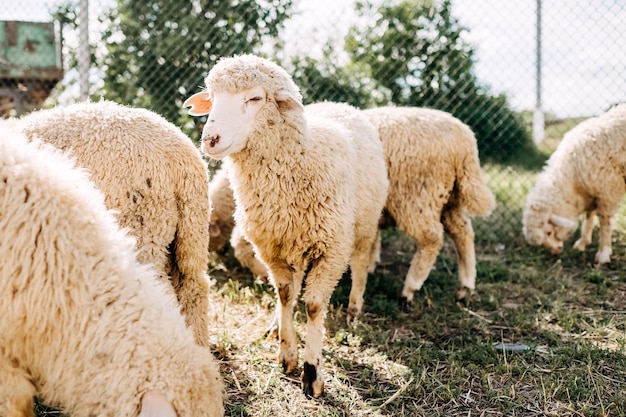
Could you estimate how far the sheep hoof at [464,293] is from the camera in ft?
16.2

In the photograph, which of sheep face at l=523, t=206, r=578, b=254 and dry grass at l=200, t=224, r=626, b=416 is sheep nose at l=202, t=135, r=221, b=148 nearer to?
dry grass at l=200, t=224, r=626, b=416

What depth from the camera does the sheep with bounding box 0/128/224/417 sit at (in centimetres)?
208

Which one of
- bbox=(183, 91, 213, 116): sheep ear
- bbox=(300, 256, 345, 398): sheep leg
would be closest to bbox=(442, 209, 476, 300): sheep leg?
bbox=(300, 256, 345, 398): sheep leg

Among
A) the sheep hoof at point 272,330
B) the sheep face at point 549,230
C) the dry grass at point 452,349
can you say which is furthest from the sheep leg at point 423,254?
the sheep face at point 549,230

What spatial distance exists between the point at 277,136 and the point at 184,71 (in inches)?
153

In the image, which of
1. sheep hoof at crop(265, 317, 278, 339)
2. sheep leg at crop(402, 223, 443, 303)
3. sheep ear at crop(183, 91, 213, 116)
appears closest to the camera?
sheep ear at crop(183, 91, 213, 116)

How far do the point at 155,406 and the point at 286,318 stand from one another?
1732 millimetres

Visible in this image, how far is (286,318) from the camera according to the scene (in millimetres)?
3686

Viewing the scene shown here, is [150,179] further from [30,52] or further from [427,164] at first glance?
[30,52]

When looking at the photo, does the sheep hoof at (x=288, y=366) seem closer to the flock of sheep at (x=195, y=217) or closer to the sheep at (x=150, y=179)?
the flock of sheep at (x=195, y=217)

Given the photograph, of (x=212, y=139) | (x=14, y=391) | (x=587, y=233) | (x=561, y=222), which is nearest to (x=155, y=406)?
(x=14, y=391)

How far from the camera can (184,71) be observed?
22.7ft

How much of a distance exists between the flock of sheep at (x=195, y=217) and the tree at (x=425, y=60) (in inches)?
52.6

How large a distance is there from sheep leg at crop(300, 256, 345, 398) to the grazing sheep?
4.75 ft
